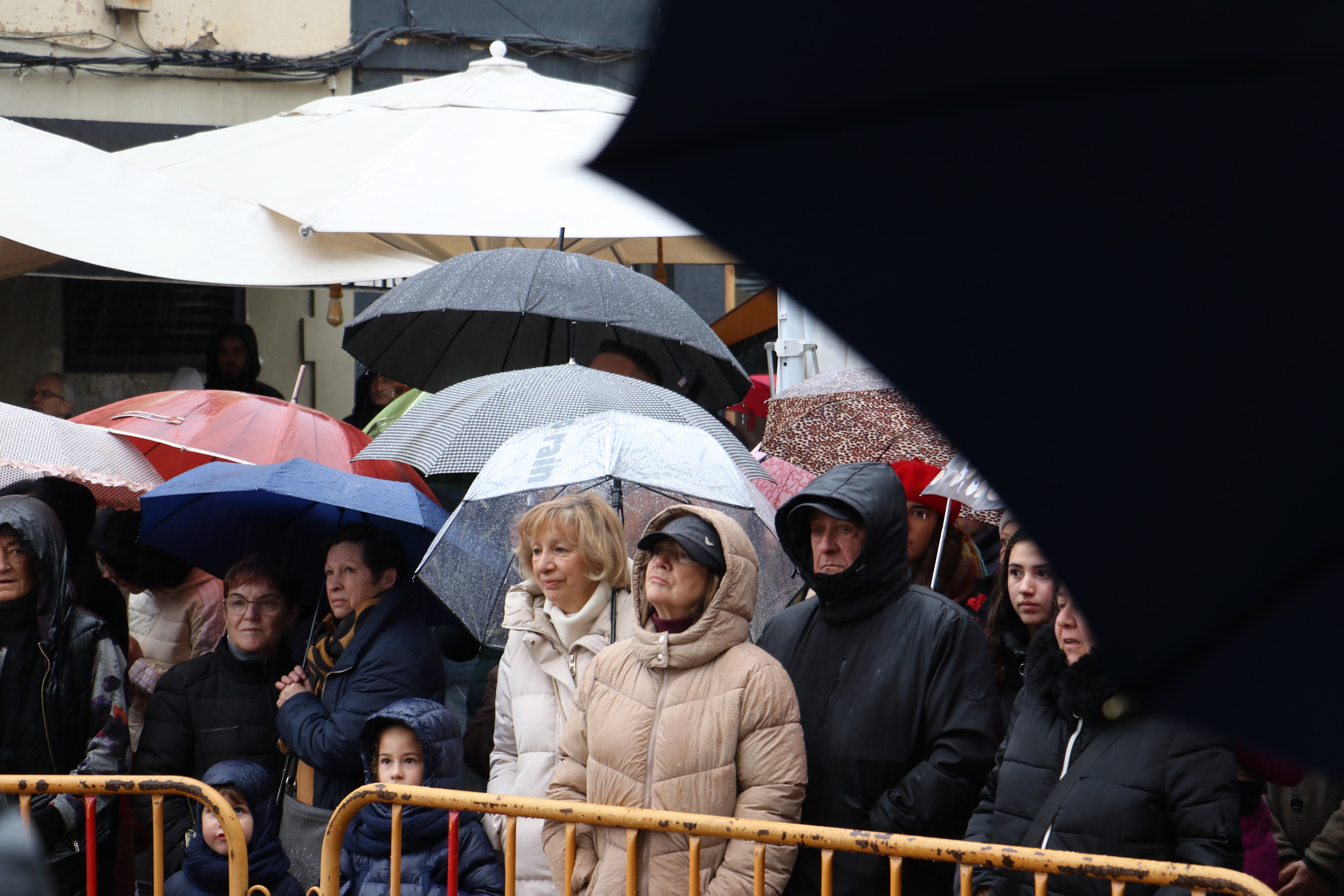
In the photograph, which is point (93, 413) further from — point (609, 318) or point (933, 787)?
point (933, 787)

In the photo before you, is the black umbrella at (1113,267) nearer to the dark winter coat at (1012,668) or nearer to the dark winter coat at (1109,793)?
the dark winter coat at (1109,793)

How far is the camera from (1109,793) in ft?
10.5

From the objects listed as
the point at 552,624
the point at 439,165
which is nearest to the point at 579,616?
the point at 552,624

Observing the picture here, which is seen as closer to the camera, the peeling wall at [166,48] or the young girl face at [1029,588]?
the young girl face at [1029,588]

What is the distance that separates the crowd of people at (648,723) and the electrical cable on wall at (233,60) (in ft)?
26.7

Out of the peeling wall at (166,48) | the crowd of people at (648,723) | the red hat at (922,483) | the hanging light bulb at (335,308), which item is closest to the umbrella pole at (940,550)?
the red hat at (922,483)

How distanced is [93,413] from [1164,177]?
6.05 m

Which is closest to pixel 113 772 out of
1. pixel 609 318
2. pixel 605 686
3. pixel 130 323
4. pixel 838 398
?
pixel 605 686

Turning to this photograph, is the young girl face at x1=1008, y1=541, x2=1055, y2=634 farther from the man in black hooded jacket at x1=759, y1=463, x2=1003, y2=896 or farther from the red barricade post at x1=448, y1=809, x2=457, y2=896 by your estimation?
the red barricade post at x1=448, y1=809, x2=457, y2=896

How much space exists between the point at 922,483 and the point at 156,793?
312 centimetres

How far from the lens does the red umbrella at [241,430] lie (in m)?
5.68

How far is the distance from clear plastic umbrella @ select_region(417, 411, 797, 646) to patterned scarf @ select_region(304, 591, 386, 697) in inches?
10.6

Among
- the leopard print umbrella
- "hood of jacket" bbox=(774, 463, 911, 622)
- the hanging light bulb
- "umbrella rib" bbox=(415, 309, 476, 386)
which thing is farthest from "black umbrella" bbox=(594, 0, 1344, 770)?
the hanging light bulb

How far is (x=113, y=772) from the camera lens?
4500mm
